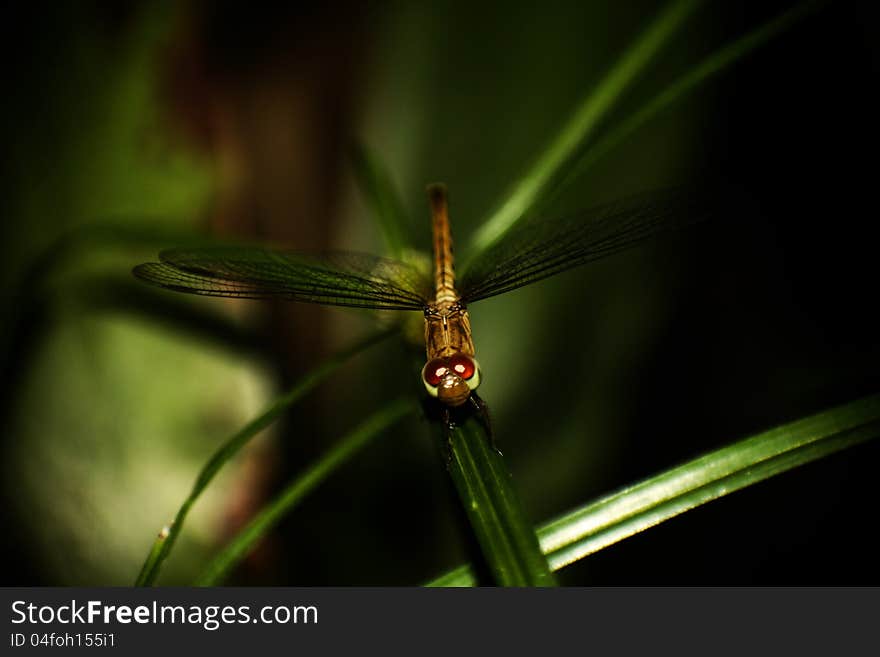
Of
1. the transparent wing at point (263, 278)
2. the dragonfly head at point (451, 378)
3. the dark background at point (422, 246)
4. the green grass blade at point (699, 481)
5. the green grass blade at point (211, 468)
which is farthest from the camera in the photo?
the dark background at point (422, 246)

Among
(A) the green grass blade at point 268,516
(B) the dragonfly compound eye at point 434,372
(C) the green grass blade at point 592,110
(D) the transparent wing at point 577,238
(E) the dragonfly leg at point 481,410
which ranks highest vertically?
(C) the green grass blade at point 592,110

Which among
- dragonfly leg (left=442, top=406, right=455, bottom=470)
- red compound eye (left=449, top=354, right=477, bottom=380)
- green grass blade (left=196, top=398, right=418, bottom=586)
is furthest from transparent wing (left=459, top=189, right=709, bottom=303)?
green grass blade (left=196, top=398, right=418, bottom=586)

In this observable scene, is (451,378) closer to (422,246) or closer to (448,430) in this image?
(448,430)

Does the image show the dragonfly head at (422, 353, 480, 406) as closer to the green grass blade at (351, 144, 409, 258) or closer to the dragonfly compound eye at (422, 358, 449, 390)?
the dragonfly compound eye at (422, 358, 449, 390)

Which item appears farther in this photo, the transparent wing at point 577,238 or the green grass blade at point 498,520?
the transparent wing at point 577,238

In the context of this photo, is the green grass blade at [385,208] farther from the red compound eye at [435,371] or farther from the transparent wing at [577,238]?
the red compound eye at [435,371]

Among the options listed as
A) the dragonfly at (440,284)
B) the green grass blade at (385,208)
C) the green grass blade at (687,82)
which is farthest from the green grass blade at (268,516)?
the green grass blade at (687,82)
